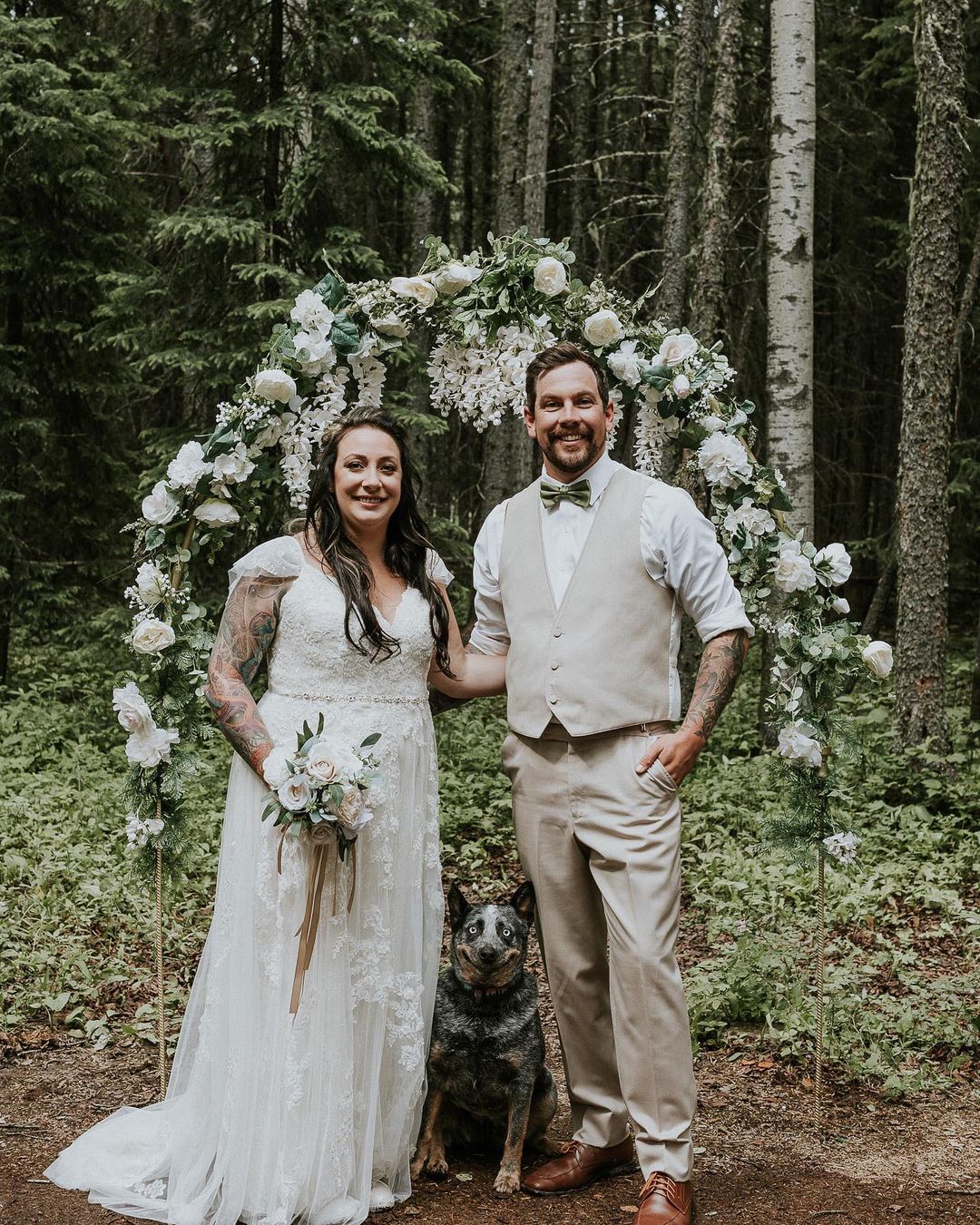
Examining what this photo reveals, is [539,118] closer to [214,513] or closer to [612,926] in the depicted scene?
[214,513]

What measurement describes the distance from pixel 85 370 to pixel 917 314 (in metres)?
8.55

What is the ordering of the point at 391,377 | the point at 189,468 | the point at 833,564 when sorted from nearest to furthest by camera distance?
1. the point at 189,468
2. the point at 833,564
3. the point at 391,377

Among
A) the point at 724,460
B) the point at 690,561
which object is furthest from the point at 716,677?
the point at 724,460

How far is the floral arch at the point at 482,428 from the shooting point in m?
4.52

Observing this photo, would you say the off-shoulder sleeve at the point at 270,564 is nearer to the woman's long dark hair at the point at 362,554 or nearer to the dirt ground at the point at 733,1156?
the woman's long dark hair at the point at 362,554

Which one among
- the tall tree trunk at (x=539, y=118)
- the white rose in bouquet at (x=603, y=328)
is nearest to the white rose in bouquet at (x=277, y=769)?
the white rose in bouquet at (x=603, y=328)

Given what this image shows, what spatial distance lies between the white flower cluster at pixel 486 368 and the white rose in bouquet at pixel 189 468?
93 centimetres

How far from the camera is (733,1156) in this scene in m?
4.30

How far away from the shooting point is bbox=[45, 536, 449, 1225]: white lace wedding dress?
3.77 metres

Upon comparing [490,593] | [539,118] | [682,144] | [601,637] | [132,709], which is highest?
[539,118]

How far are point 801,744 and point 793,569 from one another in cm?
69

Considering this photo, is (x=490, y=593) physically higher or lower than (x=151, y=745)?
higher

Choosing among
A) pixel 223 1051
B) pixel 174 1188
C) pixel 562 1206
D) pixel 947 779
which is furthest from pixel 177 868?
pixel 947 779

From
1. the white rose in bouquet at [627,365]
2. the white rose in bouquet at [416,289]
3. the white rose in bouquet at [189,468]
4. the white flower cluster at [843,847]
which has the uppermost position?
the white rose in bouquet at [416,289]
